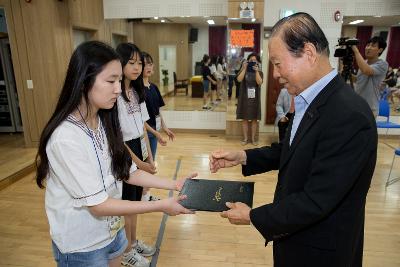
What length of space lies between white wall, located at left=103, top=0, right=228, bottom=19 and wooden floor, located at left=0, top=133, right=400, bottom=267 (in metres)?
3.48

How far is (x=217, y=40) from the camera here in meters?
6.57

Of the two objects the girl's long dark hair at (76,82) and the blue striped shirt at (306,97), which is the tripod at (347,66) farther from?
the girl's long dark hair at (76,82)

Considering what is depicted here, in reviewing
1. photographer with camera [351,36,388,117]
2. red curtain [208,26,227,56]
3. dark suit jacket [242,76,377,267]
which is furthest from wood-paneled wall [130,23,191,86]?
dark suit jacket [242,76,377,267]

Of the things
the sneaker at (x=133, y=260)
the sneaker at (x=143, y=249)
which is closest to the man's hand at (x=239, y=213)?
the sneaker at (x=133, y=260)

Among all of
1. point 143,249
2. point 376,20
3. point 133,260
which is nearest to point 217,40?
point 376,20

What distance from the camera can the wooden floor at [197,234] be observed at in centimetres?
233

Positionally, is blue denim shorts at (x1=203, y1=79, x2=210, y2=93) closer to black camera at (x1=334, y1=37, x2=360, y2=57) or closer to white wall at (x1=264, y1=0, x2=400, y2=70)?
white wall at (x1=264, y1=0, x2=400, y2=70)

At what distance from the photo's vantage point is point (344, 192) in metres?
0.95

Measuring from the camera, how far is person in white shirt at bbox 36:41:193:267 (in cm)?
105

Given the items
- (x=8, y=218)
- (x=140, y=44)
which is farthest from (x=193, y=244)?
(x=140, y=44)

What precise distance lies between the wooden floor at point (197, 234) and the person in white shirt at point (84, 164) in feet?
4.01

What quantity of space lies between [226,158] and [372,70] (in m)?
2.75

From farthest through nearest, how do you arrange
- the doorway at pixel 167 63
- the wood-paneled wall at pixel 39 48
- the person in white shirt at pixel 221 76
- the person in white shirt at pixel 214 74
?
the doorway at pixel 167 63, the person in white shirt at pixel 214 74, the person in white shirt at pixel 221 76, the wood-paneled wall at pixel 39 48

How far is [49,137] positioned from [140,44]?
20.9ft
